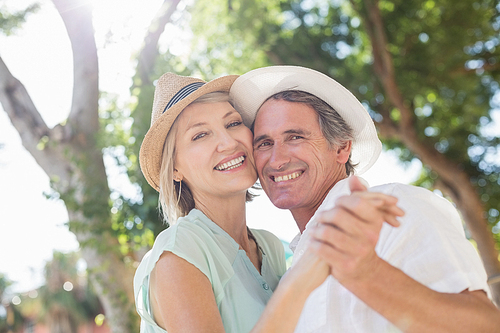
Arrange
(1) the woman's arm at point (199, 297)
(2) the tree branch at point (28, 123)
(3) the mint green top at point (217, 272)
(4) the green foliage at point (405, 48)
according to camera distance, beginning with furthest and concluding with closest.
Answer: (4) the green foliage at point (405, 48) < (2) the tree branch at point (28, 123) < (3) the mint green top at point (217, 272) < (1) the woman's arm at point (199, 297)

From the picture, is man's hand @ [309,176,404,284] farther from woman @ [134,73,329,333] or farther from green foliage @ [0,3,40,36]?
green foliage @ [0,3,40,36]

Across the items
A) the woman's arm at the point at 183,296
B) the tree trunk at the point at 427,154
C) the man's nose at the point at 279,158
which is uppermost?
the tree trunk at the point at 427,154

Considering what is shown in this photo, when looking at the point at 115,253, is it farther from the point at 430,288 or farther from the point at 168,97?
the point at 430,288

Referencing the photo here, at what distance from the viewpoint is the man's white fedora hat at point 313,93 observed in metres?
2.62

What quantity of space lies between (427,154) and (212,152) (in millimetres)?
9930

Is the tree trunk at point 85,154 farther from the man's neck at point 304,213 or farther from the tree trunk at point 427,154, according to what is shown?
the tree trunk at point 427,154

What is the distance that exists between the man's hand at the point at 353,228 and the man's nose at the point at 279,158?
4.21 feet

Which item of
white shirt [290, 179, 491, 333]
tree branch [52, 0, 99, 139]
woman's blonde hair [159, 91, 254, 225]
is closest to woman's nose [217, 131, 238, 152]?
woman's blonde hair [159, 91, 254, 225]

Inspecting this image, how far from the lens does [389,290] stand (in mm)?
1329

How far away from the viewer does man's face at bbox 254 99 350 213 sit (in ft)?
8.29

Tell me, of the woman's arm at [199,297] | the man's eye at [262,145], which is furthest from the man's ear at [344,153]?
the woman's arm at [199,297]

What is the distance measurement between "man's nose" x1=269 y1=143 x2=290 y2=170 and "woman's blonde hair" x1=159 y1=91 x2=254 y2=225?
1.51 feet

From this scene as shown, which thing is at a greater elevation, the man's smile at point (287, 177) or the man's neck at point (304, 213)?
the man's smile at point (287, 177)

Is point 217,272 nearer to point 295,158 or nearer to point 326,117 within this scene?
point 295,158
